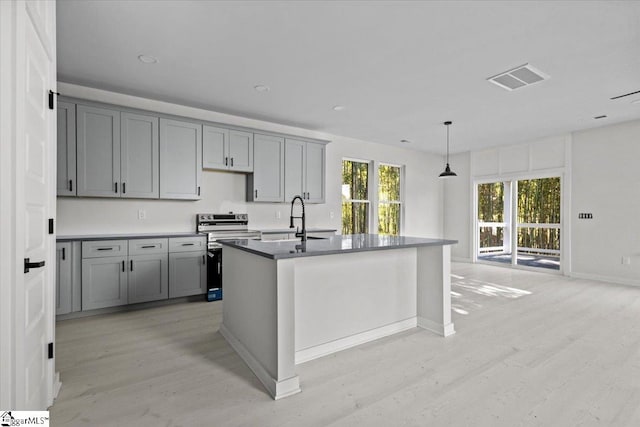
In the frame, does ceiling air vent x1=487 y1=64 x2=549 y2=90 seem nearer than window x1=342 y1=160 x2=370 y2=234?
Yes

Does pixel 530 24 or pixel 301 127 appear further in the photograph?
pixel 301 127

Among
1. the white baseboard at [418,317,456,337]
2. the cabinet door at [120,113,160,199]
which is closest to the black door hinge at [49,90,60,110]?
the cabinet door at [120,113,160,199]

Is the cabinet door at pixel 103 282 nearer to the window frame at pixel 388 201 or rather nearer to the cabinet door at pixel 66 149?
the cabinet door at pixel 66 149

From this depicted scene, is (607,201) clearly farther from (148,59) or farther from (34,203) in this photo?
(34,203)

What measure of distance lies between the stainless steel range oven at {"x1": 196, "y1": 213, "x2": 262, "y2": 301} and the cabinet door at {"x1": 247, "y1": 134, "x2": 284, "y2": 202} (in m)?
0.44

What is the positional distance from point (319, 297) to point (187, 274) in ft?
7.60

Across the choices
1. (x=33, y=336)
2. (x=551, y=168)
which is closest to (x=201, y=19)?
(x=33, y=336)

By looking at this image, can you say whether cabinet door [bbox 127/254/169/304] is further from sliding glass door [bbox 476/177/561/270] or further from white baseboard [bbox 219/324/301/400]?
sliding glass door [bbox 476/177/561/270]

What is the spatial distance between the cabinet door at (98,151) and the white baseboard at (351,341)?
3034 mm

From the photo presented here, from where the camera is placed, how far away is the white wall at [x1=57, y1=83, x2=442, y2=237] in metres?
3.91

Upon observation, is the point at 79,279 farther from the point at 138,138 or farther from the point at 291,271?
the point at 291,271

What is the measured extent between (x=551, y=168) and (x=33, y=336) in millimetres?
7523

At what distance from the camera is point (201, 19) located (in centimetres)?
253

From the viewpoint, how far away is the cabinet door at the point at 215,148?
4.46m
